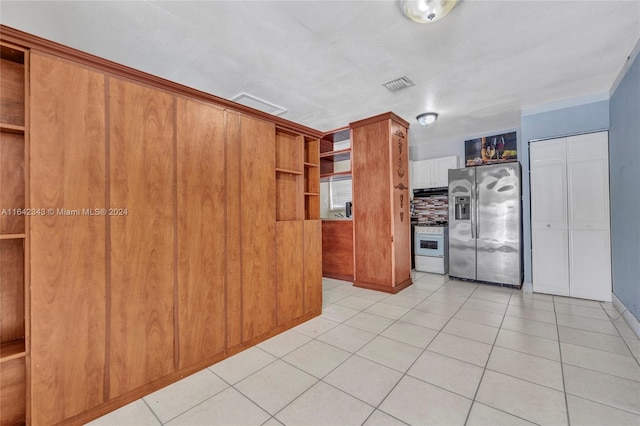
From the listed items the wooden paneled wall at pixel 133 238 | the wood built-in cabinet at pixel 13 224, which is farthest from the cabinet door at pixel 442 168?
the wood built-in cabinet at pixel 13 224

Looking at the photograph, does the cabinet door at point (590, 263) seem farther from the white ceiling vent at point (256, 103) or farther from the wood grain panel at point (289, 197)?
the white ceiling vent at point (256, 103)

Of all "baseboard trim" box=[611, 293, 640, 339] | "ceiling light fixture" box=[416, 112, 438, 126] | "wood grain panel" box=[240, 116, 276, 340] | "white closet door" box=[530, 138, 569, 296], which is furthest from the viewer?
→ "ceiling light fixture" box=[416, 112, 438, 126]

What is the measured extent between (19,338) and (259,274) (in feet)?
5.32

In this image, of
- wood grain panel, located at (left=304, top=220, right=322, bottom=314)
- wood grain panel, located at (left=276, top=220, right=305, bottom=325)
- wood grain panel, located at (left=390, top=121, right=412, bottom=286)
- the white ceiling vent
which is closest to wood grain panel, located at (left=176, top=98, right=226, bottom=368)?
wood grain panel, located at (left=276, top=220, right=305, bottom=325)

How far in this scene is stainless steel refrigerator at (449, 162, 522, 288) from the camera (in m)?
4.42

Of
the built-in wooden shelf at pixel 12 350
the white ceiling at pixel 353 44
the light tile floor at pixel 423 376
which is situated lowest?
the light tile floor at pixel 423 376

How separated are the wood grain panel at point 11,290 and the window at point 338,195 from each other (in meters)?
5.67

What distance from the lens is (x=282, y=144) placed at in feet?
10.2

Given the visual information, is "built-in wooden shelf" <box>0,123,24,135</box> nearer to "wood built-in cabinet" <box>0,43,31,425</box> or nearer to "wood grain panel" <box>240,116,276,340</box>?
"wood built-in cabinet" <box>0,43,31,425</box>

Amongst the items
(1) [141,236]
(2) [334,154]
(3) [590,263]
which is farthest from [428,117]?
(1) [141,236]

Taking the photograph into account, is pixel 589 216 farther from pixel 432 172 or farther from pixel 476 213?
pixel 432 172

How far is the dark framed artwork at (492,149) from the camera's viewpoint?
5.52 meters

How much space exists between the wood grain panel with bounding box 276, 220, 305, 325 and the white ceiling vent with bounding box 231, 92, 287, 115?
212 cm

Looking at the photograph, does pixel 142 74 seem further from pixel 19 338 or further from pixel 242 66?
pixel 19 338
